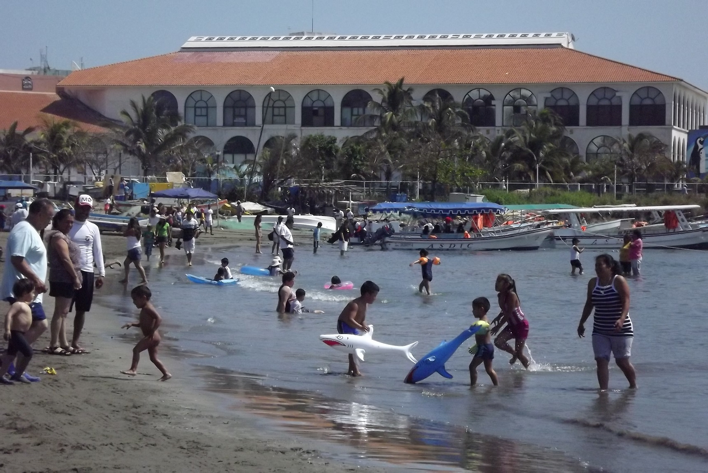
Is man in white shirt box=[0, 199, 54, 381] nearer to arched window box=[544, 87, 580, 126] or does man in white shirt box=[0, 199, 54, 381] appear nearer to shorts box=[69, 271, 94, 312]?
shorts box=[69, 271, 94, 312]

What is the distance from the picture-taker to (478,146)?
198 feet

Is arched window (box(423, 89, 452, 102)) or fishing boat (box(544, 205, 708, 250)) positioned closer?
fishing boat (box(544, 205, 708, 250))

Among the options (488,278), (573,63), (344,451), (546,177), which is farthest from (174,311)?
(573,63)

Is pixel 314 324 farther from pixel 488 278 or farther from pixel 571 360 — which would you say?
pixel 488 278

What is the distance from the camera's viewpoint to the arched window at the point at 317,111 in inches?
2830

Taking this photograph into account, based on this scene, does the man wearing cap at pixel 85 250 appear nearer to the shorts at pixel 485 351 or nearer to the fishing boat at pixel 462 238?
the shorts at pixel 485 351

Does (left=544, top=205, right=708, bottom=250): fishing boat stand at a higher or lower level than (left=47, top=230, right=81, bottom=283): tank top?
lower

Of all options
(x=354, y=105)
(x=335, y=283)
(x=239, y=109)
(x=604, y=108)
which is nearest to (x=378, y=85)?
(x=354, y=105)

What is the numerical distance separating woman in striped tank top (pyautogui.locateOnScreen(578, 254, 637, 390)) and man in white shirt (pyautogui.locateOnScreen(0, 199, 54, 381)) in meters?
5.01

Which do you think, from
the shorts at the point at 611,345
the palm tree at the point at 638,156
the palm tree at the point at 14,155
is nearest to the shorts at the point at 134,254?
the shorts at the point at 611,345

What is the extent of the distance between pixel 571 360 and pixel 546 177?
46.8 m

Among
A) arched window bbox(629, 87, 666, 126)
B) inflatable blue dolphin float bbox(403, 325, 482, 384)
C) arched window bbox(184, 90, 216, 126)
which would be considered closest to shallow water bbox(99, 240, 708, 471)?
inflatable blue dolphin float bbox(403, 325, 482, 384)

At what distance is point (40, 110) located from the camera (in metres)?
72.2

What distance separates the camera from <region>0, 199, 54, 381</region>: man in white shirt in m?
8.24
